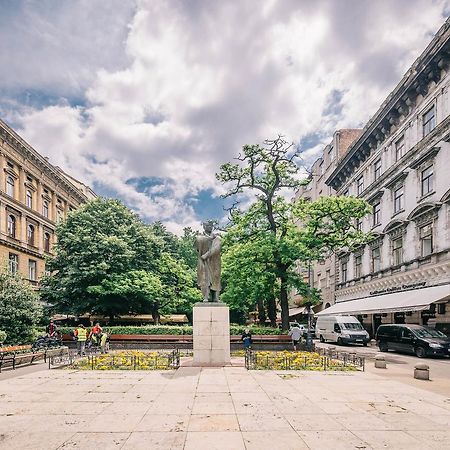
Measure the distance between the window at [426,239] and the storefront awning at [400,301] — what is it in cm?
287

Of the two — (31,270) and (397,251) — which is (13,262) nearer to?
(31,270)

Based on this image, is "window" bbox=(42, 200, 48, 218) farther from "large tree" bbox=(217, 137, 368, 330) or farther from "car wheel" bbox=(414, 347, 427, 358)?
"car wheel" bbox=(414, 347, 427, 358)

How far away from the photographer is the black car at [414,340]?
68.8ft

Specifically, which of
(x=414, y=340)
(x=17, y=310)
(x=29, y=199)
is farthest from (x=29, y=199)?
(x=414, y=340)

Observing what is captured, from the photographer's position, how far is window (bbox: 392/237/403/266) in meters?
32.0

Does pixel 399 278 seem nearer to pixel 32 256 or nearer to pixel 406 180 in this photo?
pixel 406 180

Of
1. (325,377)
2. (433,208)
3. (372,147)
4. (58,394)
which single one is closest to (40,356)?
(58,394)

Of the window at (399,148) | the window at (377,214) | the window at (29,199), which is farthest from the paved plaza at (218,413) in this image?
the window at (29,199)

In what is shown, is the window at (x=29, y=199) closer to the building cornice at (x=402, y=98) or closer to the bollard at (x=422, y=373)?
the building cornice at (x=402, y=98)

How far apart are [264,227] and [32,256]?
27788 millimetres

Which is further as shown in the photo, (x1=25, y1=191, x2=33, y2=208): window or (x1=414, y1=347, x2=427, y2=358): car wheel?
(x1=25, y1=191, x2=33, y2=208): window

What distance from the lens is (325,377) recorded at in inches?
512

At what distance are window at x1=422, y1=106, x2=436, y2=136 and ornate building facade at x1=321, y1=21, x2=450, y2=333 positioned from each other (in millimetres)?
68

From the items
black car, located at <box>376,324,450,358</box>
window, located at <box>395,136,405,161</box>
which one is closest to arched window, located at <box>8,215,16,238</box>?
black car, located at <box>376,324,450,358</box>
